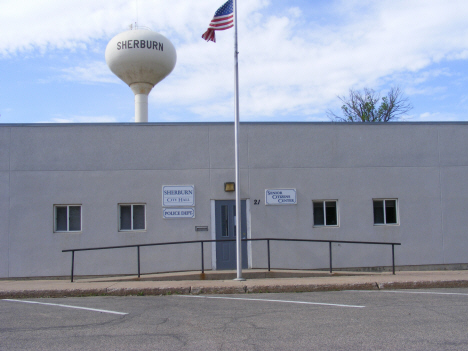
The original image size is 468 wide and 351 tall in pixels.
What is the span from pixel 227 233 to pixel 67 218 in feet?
15.8

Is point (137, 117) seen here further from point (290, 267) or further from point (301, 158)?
point (290, 267)

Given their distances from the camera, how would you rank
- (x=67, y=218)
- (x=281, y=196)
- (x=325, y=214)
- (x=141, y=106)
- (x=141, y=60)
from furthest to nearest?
1. (x=141, y=106)
2. (x=141, y=60)
3. (x=325, y=214)
4. (x=281, y=196)
5. (x=67, y=218)

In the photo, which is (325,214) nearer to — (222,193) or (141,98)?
(222,193)

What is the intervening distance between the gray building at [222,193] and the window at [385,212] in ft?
0.10

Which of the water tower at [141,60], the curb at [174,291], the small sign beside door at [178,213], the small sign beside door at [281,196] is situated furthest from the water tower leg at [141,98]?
the curb at [174,291]

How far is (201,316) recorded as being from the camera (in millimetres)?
7973

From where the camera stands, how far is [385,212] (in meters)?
15.4

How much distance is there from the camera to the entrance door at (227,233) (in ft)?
48.2

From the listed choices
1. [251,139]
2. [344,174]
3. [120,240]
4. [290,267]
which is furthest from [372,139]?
[120,240]

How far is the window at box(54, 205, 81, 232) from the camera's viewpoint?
14.6m

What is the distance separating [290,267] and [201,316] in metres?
7.15

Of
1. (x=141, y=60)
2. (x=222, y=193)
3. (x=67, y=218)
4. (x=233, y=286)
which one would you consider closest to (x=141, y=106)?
(x=141, y=60)

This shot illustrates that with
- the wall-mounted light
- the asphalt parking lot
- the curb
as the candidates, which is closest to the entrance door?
the wall-mounted light

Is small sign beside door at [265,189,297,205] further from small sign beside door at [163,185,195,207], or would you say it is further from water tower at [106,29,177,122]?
water tower at [106,29,177,122]
